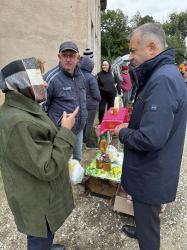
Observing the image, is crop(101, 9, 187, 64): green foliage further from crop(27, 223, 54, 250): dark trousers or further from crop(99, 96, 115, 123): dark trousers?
crop(27, 223, 54, 250): dark trousers

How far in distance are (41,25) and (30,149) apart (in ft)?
20.6

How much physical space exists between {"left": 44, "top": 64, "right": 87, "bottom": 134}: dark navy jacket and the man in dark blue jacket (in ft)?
4.26

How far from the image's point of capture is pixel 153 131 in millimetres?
1607

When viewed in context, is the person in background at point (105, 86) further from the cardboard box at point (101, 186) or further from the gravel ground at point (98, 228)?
the gravel ground at point (98, 228)

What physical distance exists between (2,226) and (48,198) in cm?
155

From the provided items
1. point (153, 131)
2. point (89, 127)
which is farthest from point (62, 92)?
point (89, 127)

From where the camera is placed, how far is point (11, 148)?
4.70 ft

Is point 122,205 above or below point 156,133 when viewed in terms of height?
below

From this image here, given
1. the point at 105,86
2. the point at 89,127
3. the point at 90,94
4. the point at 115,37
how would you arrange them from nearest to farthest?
the point at 90,94, the point at 89,127, the point at 105,86, the point at 115,37

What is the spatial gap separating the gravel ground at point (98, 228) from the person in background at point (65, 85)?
1.18 meters

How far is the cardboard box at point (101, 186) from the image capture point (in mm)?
3236

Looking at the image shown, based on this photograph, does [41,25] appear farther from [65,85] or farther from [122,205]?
[122,205]

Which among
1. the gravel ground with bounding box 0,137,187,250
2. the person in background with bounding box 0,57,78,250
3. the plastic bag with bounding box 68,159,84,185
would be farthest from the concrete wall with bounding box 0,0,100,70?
the person in background with bounding box 0,57,78,250

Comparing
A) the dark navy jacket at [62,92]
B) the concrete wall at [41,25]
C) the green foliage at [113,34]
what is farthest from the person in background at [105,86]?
the green foliage at [113,34]
